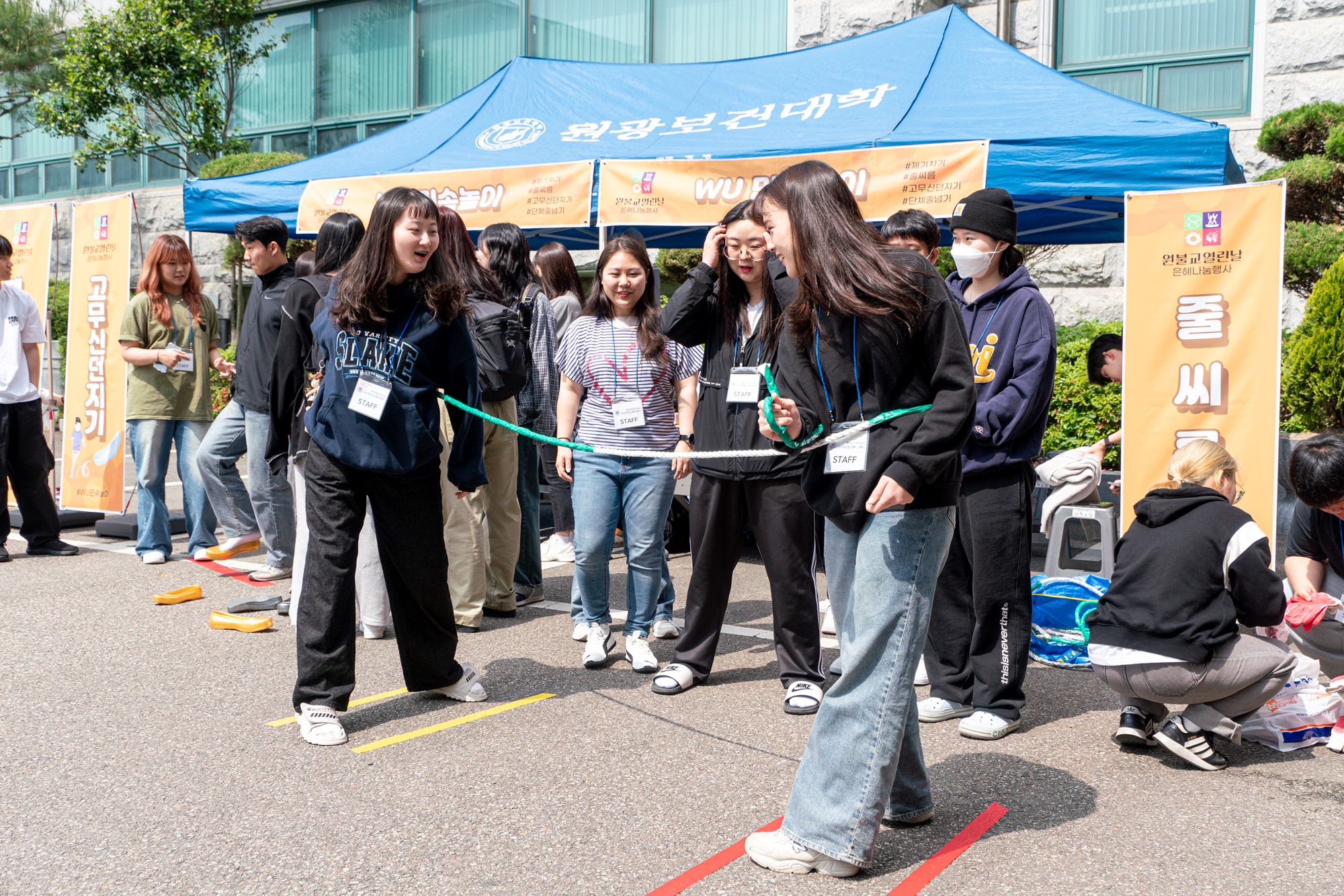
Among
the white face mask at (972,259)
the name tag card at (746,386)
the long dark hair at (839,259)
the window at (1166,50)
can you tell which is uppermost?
the window at (1166,50)

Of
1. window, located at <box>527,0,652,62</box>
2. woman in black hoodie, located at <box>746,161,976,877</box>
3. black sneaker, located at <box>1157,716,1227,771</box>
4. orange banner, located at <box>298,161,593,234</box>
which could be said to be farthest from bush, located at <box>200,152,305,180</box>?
black sneaker, located at <box>1157,716,1227,771</box>

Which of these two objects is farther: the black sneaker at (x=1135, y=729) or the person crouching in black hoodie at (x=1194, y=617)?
the black sneaker at (x=1135, y=729)

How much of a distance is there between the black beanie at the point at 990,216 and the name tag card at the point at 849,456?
1.68 meters

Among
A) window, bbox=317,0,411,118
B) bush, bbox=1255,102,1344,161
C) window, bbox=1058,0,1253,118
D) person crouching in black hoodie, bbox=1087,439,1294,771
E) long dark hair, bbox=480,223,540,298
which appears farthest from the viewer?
window, bbox=317,0,411,118

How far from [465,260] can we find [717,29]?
34.2 ft

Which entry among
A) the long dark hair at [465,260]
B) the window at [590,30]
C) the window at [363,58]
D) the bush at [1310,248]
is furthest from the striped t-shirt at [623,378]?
the window at [363,58]

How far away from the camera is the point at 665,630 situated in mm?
5641

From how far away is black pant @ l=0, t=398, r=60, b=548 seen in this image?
Answer: 7.49m

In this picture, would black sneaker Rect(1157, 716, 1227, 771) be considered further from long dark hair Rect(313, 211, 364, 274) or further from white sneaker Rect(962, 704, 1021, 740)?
long dark hair Rect(313, 211, 364, 274)

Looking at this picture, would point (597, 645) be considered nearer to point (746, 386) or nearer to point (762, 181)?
point (746, 386)

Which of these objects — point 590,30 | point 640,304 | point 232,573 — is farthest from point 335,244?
point 590,30

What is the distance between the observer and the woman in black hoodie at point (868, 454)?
9.53 ft

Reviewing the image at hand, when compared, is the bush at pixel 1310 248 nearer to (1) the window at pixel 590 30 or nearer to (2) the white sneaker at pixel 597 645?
(2) the white sneaker at pixel 597 645

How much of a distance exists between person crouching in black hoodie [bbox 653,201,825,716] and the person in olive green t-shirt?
3.86 metres
